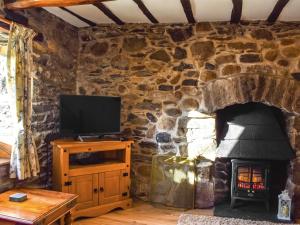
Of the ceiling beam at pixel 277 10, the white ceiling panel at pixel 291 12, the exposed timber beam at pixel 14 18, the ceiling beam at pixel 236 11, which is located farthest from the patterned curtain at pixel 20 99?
the white ceiling panel at pixel 291 12

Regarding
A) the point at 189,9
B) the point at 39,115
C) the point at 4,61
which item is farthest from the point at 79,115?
the point at 189,9

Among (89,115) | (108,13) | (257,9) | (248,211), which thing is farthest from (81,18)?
(248,211)

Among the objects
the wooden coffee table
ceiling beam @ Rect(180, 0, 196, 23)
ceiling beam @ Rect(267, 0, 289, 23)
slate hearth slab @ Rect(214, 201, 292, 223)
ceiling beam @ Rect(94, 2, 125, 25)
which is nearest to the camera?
the wooden coffee table

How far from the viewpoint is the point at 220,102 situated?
3.57m

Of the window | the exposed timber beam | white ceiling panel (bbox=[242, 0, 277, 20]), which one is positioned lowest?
the window

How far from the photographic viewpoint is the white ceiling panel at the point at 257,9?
115 inches

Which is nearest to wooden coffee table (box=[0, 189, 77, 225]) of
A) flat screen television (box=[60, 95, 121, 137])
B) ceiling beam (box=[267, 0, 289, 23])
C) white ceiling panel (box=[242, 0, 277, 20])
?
flat screen television (box=[60, 95, 121, 137])

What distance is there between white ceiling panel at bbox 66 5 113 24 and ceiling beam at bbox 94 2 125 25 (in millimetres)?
62

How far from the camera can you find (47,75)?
3455 mm

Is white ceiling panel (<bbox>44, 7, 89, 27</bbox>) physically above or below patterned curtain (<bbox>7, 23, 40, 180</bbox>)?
above

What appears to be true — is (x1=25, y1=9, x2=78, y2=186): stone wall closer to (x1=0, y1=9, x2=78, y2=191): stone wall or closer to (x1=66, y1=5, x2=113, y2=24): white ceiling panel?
(x1=0, y1=9, x2=78, y2=191): stone wall

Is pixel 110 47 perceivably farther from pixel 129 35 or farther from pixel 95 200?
pixel 95 200

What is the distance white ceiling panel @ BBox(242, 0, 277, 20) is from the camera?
9.55 ft

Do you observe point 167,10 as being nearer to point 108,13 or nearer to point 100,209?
point 108,13
